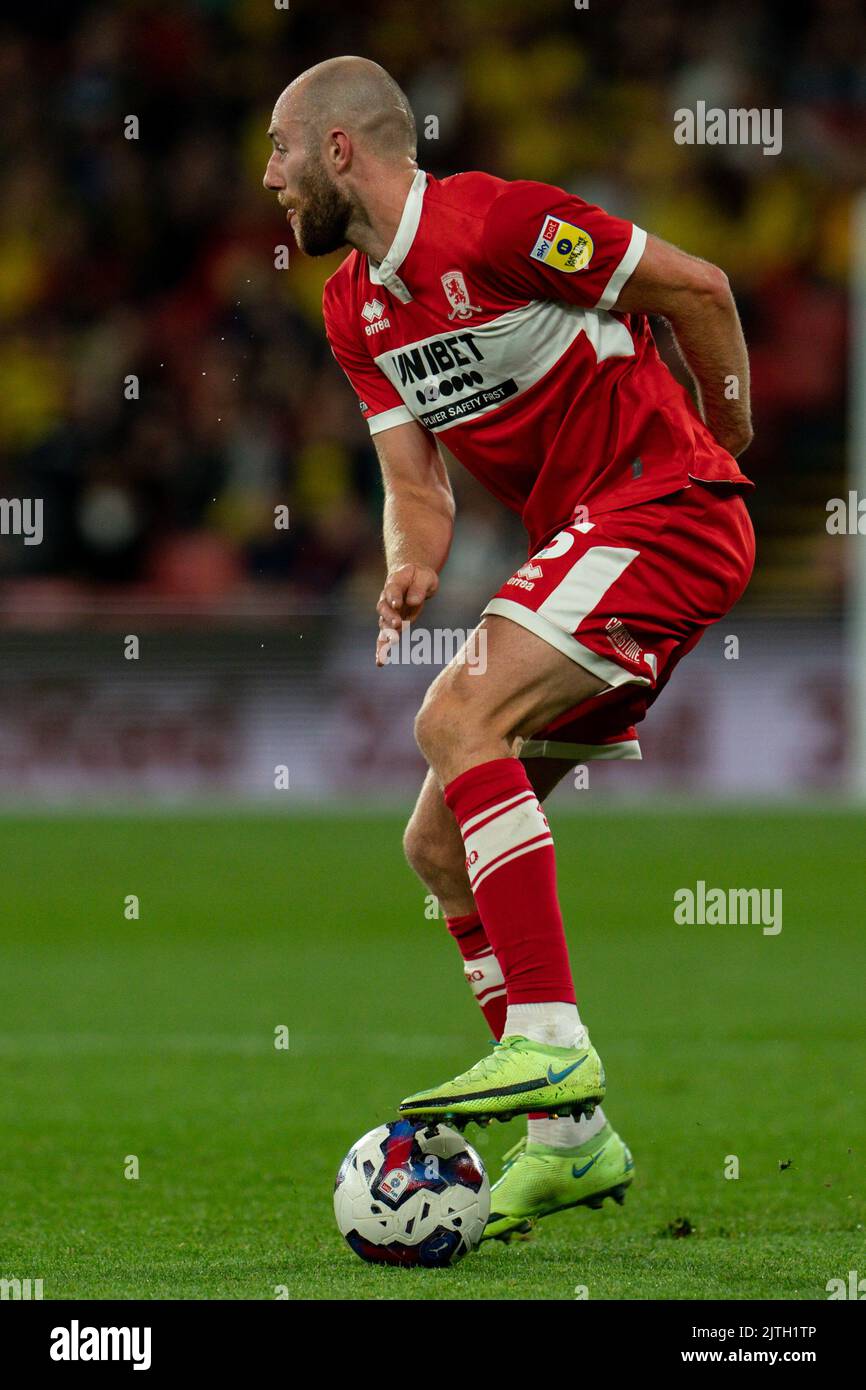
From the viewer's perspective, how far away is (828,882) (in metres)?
10.8

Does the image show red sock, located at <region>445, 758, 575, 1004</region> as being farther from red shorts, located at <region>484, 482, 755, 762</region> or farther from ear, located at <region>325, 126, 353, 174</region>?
ear, located at <region>325, 126, 353, 174</region>

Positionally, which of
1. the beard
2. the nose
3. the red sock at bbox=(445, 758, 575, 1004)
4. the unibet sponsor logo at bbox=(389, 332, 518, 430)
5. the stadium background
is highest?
the stadium background

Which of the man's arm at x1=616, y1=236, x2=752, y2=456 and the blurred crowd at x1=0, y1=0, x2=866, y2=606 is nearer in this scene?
the man's arm at x1=616, y1=236, x2=752, y2=456

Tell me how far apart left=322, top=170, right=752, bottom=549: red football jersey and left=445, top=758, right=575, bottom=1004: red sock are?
2.17 ft

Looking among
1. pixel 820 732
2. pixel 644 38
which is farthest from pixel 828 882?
pixel 644 38

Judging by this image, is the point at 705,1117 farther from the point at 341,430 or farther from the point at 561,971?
the point at 341,430

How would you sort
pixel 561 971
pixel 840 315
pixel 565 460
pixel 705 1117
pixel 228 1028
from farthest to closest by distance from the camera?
pixel 840 315
pixel 228 1028
pixel 705 1117
pixel 565 460
pixel 561 971

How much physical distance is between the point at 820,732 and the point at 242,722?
12.3 ft

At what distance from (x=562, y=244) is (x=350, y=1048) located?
3508mm

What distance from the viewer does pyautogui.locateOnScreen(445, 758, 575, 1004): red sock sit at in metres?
4.12

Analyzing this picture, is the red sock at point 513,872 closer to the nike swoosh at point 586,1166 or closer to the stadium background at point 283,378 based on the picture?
the nike swoosh at point 586,1166

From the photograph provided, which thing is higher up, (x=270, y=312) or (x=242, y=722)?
(x=270, y=312)

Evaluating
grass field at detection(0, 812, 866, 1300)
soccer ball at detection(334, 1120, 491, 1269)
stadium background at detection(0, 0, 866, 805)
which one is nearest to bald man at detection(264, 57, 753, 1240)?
soccer ball at detection(334, 1120, 491, 1269)

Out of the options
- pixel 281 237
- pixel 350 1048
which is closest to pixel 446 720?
pixel 350 1048
